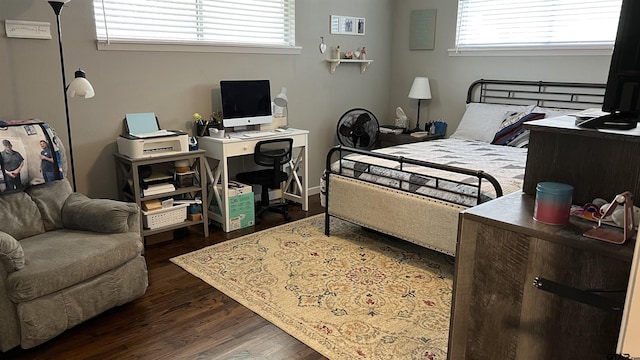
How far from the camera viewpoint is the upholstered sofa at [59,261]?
7.17 feet

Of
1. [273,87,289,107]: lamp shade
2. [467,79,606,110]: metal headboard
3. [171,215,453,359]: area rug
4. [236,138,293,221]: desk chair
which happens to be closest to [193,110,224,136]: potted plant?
[236,138,293,221]: desk chair

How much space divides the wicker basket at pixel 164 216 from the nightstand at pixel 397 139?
2345mm

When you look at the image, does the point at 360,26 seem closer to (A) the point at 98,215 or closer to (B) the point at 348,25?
(B) the point at 348,25

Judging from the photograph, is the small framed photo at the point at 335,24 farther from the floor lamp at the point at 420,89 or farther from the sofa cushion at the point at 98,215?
the sofa cushion at the point at 98,215

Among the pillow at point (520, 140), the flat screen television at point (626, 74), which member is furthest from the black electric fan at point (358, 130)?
the flat screen television at point (626, 74)

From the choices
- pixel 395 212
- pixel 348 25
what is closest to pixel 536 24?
pixel 348 25

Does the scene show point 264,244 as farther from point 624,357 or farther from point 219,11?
point 624,357

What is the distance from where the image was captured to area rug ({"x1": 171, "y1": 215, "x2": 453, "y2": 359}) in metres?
2.40

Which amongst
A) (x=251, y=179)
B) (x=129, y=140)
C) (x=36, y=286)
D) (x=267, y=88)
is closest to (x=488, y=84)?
(x=267, y=88)

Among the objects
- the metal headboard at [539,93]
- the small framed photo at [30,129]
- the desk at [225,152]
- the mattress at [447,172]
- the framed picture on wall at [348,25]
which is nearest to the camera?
the small framed photo at [30,129]

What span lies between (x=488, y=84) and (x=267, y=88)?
2.34 meters

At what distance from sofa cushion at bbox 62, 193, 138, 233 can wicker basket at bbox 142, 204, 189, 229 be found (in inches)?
28.3

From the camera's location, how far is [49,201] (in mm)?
2789

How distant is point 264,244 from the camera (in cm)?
362
